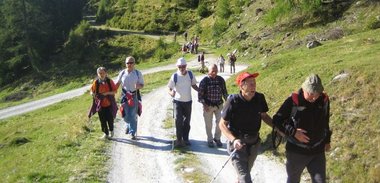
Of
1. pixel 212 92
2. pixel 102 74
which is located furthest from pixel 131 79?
pixel 212 92

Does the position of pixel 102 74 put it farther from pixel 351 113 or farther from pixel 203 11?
pixel 203 11

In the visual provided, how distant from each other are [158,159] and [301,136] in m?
6.14

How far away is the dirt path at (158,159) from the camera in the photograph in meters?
11.1

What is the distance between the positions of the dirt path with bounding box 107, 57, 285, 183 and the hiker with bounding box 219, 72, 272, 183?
3.08m

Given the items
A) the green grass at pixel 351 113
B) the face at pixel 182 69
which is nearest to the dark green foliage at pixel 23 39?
the green grass at pixel 351 113

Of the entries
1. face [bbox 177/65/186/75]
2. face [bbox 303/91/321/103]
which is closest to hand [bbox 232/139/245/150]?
face [bbox 303/91/321/103]

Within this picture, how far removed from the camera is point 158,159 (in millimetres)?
12414

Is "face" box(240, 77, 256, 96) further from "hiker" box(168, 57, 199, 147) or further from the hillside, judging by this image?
"hiker" box(168, 57, 199, 147)

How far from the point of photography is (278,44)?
130 ft

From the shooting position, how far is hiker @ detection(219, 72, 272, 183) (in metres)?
7.49

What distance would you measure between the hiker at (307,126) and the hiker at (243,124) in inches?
17.2

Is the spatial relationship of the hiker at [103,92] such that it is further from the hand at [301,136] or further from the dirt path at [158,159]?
the hand at [301,136]

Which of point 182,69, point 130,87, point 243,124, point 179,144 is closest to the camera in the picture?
point 243,124

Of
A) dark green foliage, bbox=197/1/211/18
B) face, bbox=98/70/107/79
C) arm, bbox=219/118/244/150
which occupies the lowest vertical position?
arm, bbox=219/118/244/150
